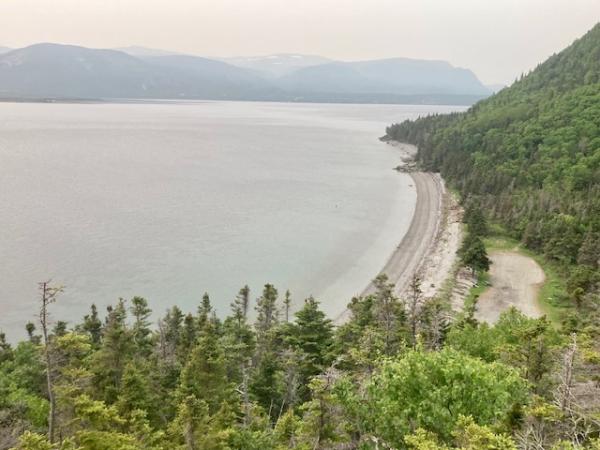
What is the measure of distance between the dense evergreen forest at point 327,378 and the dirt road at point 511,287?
9.00 ft

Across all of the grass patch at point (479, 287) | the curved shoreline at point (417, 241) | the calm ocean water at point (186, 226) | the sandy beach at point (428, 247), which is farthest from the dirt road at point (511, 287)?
the calm ocean water at point (186, 226)

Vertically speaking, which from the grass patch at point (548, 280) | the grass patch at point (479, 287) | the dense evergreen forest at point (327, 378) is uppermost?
the dense evergreen forest at point (327, 378)

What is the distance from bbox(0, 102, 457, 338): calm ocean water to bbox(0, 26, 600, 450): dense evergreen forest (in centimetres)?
696

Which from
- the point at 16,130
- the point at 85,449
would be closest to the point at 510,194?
the point at 85,449

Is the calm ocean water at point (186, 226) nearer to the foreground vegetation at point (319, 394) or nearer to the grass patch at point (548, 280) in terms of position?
the grass patch at point (548, 280)

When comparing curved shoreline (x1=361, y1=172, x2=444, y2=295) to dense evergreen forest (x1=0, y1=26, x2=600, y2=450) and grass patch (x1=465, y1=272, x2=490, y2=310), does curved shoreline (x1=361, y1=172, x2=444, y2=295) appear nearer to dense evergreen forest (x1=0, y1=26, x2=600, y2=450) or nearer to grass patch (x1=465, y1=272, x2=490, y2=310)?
grass patch (x1=465, y1=272, x2=490, y2=310)

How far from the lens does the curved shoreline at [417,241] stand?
57.5 meters

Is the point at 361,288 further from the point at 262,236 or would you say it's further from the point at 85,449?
the point at 85,449

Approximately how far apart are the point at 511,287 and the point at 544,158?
5201 cm

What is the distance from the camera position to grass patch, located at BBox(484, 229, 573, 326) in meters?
45.2

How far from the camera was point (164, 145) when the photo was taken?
17125 centimetres


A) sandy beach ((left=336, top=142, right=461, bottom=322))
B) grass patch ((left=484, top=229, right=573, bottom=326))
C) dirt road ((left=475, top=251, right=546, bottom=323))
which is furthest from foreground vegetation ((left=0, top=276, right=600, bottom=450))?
sandy beach ((left=336, top=142, right=461, bottom=322))

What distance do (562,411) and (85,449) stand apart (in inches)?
505

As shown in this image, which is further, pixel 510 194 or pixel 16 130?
pixel 16 130
